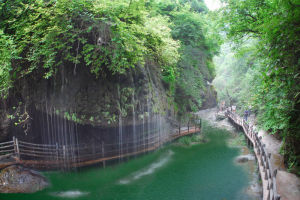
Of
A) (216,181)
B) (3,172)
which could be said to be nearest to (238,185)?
(216,181)

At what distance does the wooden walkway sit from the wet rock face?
55 centimetres

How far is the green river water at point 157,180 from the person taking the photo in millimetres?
10375

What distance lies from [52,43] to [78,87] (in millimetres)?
3341

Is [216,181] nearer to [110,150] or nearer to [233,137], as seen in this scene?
[110,150]

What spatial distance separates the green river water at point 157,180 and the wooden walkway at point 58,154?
592mm

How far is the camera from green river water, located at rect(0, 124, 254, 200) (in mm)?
10375

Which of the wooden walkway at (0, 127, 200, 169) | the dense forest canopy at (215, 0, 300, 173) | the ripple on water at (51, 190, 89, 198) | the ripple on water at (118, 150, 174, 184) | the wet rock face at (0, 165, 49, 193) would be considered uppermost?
the dense forest canopy at (215, 0, 300, 173)

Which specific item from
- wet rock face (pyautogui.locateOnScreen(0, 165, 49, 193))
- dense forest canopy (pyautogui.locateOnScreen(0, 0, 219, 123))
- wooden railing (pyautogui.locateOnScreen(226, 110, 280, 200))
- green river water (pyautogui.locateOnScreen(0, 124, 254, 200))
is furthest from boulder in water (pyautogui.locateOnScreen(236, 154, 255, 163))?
wet rock face (pyautogui.locateOnScreen(0, 165, 49, 193))

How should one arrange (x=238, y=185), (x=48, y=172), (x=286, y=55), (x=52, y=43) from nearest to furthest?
1. (x=286, y=55)
2. (x=52, y=43)
3. (x=238, y=185)
4. (x=48, y=172)

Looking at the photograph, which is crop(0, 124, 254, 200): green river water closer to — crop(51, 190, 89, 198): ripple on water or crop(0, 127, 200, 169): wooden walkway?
crop(51, 190, 89, 198): ripple on water

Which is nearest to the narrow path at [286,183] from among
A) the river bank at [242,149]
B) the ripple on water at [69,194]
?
the river bank at [242,149]

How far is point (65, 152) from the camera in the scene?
12859mm

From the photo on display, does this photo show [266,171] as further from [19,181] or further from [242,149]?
[19,181]

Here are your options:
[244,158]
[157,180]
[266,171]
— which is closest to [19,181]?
Result: [157,180]
